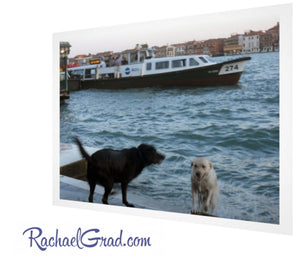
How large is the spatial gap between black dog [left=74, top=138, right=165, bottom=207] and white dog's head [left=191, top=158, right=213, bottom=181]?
1.19 ft

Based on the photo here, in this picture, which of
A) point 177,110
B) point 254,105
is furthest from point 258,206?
point 177,110

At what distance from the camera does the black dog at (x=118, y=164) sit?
3990 mm

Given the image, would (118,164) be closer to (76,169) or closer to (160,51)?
(76,169)

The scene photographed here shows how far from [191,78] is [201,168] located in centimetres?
94

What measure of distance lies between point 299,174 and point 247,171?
1.46ft

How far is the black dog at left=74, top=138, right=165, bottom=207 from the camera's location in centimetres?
399

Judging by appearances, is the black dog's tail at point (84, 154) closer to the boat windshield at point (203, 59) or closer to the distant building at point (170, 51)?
the distant building at point (170, 51)

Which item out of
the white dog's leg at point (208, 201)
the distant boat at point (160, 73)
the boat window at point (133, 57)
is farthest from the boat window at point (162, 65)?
the white dog's leg at point (208, 201)

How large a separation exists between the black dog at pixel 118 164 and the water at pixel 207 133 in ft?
0.24

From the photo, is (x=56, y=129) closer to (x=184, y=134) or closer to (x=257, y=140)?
(x=184, y=134)

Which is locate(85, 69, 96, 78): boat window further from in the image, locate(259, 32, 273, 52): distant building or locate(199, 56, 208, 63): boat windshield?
locate(259, 32, 273, 52): distant building

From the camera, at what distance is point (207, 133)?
3766 millimetres

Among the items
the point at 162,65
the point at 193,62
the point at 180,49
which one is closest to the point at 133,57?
the point at 162,65

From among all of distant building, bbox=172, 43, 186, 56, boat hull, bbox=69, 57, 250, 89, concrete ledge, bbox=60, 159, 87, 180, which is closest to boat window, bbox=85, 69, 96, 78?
boat hull, bbox=69, 57, 250, 89
